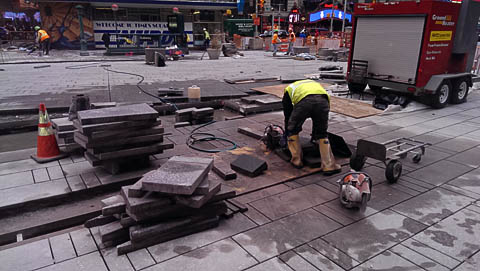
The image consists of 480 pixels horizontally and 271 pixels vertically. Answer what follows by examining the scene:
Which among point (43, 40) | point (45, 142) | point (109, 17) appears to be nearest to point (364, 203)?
point (45, 142)

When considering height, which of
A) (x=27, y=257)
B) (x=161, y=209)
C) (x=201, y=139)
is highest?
(x=161, y=209)

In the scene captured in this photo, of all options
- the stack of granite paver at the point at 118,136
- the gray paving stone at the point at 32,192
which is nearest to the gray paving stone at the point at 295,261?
the stack of granite paver at the point at 118,136

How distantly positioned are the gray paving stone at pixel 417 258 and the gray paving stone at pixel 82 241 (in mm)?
3244

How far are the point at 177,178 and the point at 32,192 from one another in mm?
2380

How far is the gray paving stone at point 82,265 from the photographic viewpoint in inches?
129

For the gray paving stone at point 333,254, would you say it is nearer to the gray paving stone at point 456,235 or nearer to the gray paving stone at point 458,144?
the gray paving stone at point 456,235

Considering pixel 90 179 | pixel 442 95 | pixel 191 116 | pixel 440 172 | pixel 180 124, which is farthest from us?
pixel 442 95

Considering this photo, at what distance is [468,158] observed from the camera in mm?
6375

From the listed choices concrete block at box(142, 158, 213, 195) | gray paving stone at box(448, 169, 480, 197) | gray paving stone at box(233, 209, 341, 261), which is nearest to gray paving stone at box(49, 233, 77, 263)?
concrete block at box(142, 158, 213, 195)

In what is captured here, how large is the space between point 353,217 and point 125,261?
2.75 meters

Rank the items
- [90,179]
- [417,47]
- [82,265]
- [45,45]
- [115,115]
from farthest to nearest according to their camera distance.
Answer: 1. [45,45]
2. [417,47]
3. [90,179]
4. [115,115]
5. [82,265]

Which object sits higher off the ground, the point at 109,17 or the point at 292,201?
the point at 109,17

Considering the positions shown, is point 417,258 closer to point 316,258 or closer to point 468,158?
point 316,258

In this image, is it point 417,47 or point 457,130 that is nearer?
point 457,130
